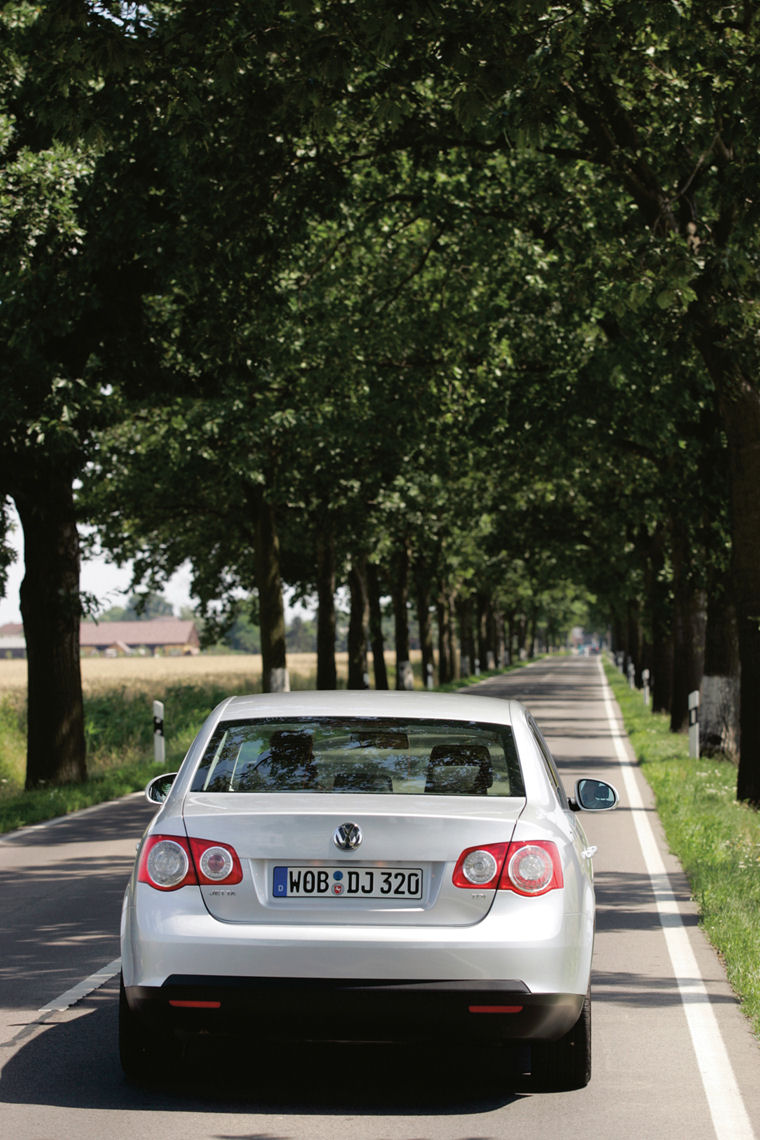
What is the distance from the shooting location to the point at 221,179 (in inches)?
558

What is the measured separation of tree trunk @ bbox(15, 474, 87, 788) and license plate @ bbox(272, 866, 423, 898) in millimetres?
14096

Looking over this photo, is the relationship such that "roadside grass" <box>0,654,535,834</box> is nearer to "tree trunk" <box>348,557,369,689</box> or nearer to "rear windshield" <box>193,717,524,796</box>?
"tree trunk" <box>348,557,369,689</box>

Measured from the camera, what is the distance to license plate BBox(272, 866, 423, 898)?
511 cm

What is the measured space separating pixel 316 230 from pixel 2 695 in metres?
16.6

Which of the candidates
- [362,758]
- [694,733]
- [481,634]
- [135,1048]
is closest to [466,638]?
[481,634]

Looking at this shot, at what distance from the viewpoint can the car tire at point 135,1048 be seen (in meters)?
5.43

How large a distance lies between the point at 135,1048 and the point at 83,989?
1.86 m

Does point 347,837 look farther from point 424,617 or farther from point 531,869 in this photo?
point 424,617

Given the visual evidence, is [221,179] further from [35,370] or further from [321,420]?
[321,420]

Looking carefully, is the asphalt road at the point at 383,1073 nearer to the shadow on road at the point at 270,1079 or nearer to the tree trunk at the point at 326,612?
the shadow on road at the point at 270,1079

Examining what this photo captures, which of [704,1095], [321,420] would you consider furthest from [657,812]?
[321,420]

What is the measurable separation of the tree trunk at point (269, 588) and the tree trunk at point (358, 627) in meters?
8.46

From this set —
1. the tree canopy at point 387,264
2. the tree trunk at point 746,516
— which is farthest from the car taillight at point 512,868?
the tree trunk at point 746,516

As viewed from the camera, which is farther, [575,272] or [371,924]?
[575,272]
